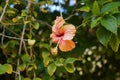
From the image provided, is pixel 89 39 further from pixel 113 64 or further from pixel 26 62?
pixel 26 62

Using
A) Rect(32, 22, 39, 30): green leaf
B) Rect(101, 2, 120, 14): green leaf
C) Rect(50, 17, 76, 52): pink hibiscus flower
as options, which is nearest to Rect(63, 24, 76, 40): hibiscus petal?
Rect(50, 17, 76, 52): pink hibiscus flower

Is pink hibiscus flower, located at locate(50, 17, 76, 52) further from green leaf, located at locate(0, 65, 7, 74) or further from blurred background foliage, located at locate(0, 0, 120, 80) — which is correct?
green leaf, located at locate(0, 65, 7, 74)

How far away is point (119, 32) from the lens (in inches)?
38.2

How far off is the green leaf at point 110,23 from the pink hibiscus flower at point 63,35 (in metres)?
0.09

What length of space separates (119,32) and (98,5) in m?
0.12

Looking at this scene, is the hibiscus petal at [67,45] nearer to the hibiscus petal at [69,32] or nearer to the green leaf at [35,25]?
the hibiscus petal at [69,32]

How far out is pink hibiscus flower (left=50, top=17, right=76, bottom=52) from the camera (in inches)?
36.0

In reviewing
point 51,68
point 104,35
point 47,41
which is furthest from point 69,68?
point 47,41

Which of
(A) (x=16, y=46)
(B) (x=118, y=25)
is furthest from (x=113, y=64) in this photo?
(B) (x=118, y=25)

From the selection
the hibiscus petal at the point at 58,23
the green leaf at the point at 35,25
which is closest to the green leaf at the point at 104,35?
the hibiscus petal at the point at 58,23

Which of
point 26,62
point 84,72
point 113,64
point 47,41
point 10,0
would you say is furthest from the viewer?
point 113,64

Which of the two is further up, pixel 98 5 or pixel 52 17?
pixel 98 5

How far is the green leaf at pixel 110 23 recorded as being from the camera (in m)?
0.88

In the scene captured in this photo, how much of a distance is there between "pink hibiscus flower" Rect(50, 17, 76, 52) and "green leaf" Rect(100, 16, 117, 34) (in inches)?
3.7
